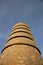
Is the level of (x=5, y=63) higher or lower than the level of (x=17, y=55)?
lower

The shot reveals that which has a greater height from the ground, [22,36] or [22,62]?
[22,36]

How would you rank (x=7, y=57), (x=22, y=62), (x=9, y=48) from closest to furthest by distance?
(x=22, y=62), (x=7, y=57), (x=9, y=48)

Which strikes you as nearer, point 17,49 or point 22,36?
point 17,49

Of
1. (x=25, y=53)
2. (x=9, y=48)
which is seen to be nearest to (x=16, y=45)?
(x=9, y=48)

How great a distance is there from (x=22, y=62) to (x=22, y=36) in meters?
1.69

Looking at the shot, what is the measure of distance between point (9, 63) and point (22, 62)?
0.37 meters

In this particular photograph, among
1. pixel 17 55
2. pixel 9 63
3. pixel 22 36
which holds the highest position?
pixel 22 36

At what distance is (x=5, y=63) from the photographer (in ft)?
14.6

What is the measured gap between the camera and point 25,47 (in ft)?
15.8

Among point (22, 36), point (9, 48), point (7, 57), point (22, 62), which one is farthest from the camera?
point (22, 36)

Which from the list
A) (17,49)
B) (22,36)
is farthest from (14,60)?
(22,36)

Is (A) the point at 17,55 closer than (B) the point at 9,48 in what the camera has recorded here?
Yes

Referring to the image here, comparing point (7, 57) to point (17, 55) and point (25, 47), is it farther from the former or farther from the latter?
point (25, 47)

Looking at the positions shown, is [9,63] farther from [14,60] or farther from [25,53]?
[25,53]
